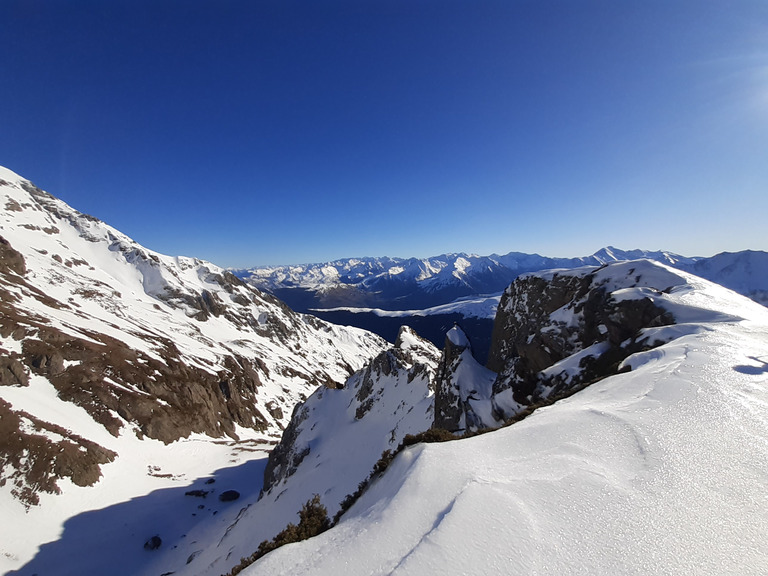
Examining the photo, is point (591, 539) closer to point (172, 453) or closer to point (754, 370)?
point (754, 370)

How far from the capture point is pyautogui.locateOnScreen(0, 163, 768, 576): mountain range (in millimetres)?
6281

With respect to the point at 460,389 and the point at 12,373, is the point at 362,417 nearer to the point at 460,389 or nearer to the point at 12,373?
the point at 460,389

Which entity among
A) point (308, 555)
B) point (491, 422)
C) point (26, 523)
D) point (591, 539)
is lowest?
point (26, 523)

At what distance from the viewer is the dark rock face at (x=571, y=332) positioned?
20750 millimetres

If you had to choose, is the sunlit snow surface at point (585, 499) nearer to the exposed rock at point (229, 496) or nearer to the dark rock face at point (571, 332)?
the dark rock face at point (571, 332)

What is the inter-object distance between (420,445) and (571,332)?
2762 cm

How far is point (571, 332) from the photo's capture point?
1233 inches

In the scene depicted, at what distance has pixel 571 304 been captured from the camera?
35250mm

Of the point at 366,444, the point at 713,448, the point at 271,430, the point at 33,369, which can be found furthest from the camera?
the point at 271,430

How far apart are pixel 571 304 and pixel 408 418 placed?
26208 mm

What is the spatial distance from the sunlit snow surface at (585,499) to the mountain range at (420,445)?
5 cm

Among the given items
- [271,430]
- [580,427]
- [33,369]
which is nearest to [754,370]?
[580,427]

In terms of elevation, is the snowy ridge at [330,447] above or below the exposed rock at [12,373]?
below

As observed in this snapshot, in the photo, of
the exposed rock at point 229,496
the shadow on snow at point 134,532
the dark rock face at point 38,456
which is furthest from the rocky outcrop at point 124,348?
the exposed rock at point 229,496
